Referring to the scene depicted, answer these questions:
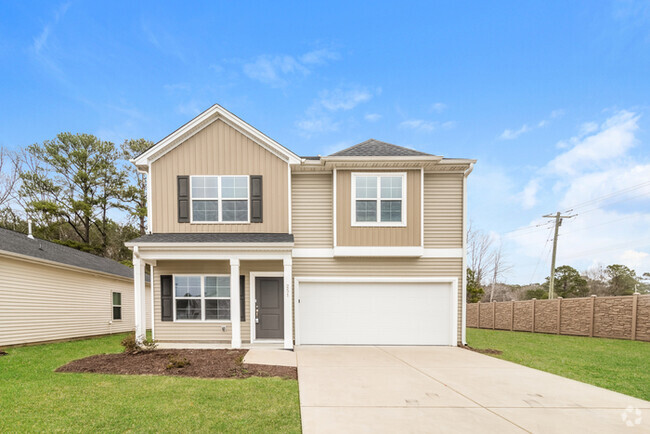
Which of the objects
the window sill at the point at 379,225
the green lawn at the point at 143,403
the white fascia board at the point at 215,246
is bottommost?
the green lawn at the point at 143,403

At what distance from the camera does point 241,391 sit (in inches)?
201

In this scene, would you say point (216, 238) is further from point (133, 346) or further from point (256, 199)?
point (133, 346)

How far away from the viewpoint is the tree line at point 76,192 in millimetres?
20938

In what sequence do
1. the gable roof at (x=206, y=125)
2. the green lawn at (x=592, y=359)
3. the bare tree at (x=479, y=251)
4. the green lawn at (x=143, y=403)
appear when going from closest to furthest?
the green lawn at (x=143, y=403)
the green lawn at (x=592, y=359)
the gable roof at (x=206, y=125)
the bare tree at (x=479, y=251)

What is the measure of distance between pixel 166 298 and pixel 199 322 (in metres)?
1.18

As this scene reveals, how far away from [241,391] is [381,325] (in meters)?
5.55

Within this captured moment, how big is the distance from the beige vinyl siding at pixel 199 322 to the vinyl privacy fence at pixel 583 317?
459 inches

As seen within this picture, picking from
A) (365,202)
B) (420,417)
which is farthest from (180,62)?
(420,417)

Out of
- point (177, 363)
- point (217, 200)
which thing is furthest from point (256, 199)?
point (177, 363)

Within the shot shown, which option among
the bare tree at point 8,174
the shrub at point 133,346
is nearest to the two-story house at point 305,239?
Answer: the shrub at point 133,346

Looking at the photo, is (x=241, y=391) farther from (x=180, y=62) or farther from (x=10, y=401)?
(x=180, y=62)

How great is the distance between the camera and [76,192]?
22.8m

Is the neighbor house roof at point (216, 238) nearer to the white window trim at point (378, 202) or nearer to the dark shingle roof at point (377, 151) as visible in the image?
the white window trim at point (378, 202)

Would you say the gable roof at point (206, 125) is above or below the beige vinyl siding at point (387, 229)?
above
